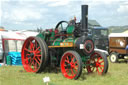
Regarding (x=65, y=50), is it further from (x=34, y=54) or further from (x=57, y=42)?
(x=34, y=54)

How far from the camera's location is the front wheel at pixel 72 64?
18.8 feet

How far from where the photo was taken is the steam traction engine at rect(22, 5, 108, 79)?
6363 millimetres

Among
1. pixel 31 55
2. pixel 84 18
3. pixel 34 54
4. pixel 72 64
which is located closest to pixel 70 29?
pixel 84 18

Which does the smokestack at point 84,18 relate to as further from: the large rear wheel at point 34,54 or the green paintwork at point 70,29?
the large rear wheel at point 34,54

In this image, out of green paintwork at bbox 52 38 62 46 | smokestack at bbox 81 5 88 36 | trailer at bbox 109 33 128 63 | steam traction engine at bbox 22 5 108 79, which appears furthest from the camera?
trailer at bbox 109 33 128 63

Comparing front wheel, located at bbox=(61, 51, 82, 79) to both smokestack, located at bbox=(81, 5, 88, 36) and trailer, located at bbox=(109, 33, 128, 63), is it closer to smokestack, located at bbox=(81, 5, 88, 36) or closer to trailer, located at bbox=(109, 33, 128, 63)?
smokestack, located at bbox=(81, 5, 88, 36)

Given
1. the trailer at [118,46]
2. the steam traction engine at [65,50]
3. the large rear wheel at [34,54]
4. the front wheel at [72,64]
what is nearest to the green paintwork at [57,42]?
the steam traction engine at [65,50]

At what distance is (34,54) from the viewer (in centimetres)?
733

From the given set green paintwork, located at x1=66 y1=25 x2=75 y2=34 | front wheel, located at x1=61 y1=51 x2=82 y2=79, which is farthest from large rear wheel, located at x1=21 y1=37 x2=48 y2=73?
green paintwork, located at x1=66 y1=25 x2=75 y2=34

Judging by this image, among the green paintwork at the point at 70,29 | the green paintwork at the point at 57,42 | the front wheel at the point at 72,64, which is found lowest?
the front wheel at the point at 72,64

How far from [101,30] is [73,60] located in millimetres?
12431

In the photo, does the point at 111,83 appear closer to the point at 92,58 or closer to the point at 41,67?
the point at 92,58

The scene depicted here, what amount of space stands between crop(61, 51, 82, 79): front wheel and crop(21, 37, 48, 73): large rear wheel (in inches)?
30.8

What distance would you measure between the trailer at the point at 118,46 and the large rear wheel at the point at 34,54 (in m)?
6.31
